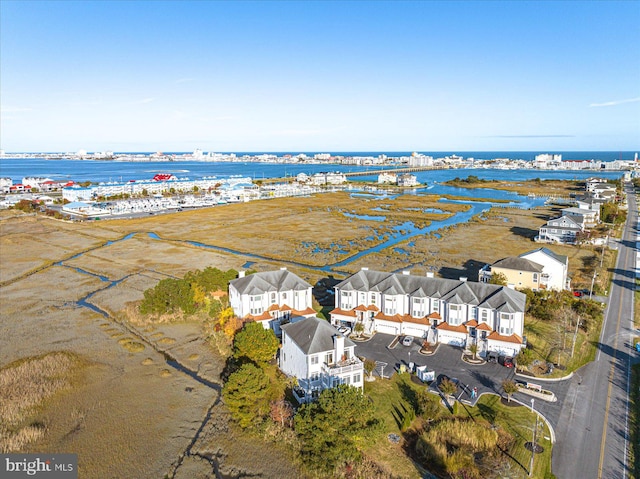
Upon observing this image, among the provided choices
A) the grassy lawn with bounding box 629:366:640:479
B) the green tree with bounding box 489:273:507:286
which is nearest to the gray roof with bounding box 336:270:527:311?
the grassy lawn with bounding box 629:366:640:479

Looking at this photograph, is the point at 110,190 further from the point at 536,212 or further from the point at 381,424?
the point at 381,424

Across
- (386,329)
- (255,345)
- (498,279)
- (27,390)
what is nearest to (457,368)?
(386,329)

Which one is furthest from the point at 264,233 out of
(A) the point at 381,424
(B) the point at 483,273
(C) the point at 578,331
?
(A) the point at 381,424

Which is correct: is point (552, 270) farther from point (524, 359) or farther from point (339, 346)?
point (339, 346)

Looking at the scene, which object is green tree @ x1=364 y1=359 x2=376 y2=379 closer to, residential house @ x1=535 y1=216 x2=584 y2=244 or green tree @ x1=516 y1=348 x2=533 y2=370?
green tree @ x1=516 y1=348 x2=533 y2=370

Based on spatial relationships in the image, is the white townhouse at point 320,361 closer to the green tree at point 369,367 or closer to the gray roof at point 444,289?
the green tree at point 369,367
